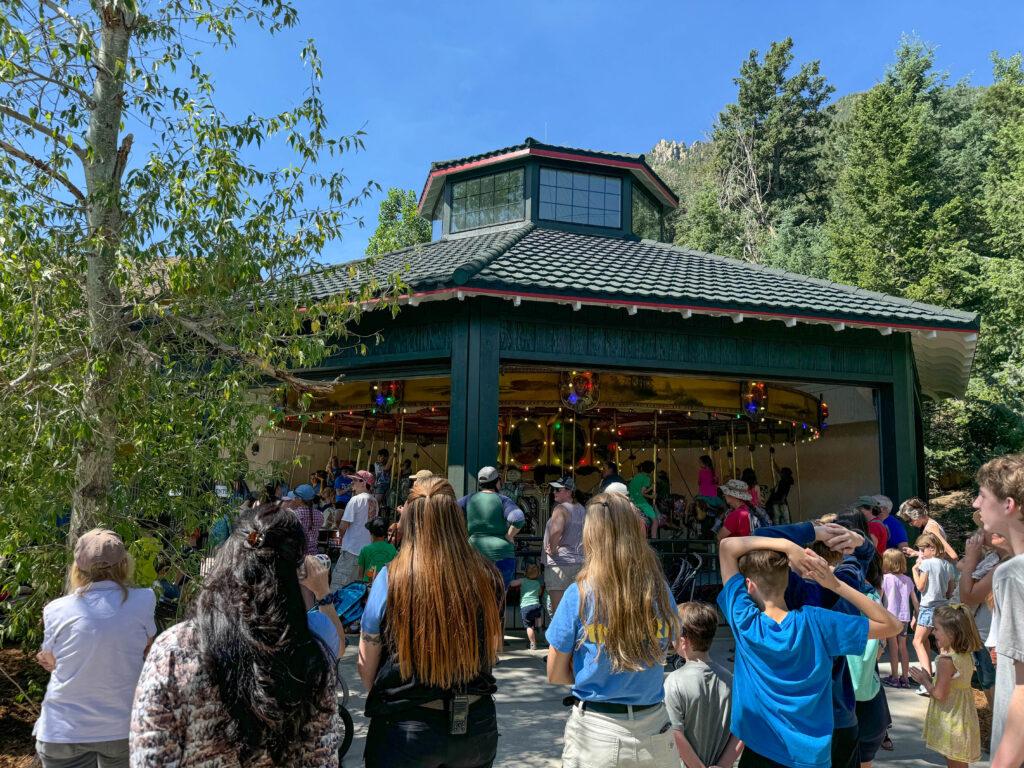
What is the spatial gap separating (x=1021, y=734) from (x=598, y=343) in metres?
8.20

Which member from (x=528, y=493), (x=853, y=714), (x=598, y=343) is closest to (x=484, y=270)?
(x=598, y=343)

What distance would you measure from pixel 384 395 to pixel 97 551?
1084 centimetres

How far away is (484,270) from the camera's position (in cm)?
978

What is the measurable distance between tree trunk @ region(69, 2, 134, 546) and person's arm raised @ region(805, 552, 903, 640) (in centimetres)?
423

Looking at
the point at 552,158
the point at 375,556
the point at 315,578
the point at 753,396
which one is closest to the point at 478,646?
the point at 315,578

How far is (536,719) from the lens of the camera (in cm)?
623

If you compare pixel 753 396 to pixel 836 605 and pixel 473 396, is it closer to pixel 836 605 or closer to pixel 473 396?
pixel 473 396

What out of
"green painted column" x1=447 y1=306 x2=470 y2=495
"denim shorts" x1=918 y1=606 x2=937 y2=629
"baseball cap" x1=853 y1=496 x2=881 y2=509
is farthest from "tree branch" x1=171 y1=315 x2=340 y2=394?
"denim shorts" x1=918 y1=606 x2=937 y2=629

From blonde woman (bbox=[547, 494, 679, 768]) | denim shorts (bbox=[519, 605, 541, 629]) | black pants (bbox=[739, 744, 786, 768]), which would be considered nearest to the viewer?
blonde woman (bbox=[547, 494, 679, 768])

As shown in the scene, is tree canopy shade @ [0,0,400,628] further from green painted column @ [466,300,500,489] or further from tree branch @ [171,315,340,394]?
green painted column @ [466,300,500,489]

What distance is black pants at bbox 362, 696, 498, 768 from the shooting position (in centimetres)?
277

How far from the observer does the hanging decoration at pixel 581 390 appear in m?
13.0

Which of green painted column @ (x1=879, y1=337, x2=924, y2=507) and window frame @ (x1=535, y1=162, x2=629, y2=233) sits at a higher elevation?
window frame @ (x1=535, y1=162, x2=629, y2=233)

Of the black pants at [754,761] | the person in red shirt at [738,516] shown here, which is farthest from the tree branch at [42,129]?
the person in red shirt at [738,516]
